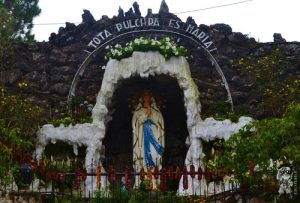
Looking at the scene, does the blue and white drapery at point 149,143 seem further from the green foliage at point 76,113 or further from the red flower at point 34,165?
the red flower at point 34,165

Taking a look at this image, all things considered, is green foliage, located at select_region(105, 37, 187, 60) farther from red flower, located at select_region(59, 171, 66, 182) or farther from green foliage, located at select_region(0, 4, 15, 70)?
red flower, located at select_region(59, 171, 66, 182)

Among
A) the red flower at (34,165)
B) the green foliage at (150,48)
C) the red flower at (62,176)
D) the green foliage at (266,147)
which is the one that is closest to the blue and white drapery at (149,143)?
the green foliage at (150,48)

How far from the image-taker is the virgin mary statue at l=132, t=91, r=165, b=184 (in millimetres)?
16328

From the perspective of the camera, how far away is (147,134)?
16484 mm

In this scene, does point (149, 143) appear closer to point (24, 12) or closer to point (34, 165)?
point (34, 165)

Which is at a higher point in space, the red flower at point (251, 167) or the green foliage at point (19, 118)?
the green foliage at point (19, 118)

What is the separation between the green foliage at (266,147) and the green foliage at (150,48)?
5195 mm

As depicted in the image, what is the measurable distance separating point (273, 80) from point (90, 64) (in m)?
5.31

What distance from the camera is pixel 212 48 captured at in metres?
17.6

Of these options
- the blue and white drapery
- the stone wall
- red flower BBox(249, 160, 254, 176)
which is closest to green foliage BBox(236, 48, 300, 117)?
the stone wall

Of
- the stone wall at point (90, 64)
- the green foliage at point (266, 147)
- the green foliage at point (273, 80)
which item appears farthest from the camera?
the stone wall at point (90, 64)

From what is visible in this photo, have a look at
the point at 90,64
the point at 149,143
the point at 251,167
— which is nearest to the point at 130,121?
the point at 149,143

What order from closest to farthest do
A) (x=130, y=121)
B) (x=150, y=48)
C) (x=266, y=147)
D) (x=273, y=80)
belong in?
(x=266, y=147), (x=150, y=48), (x=273, y=80), (x=130, y=121)

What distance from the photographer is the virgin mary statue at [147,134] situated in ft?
53.6
